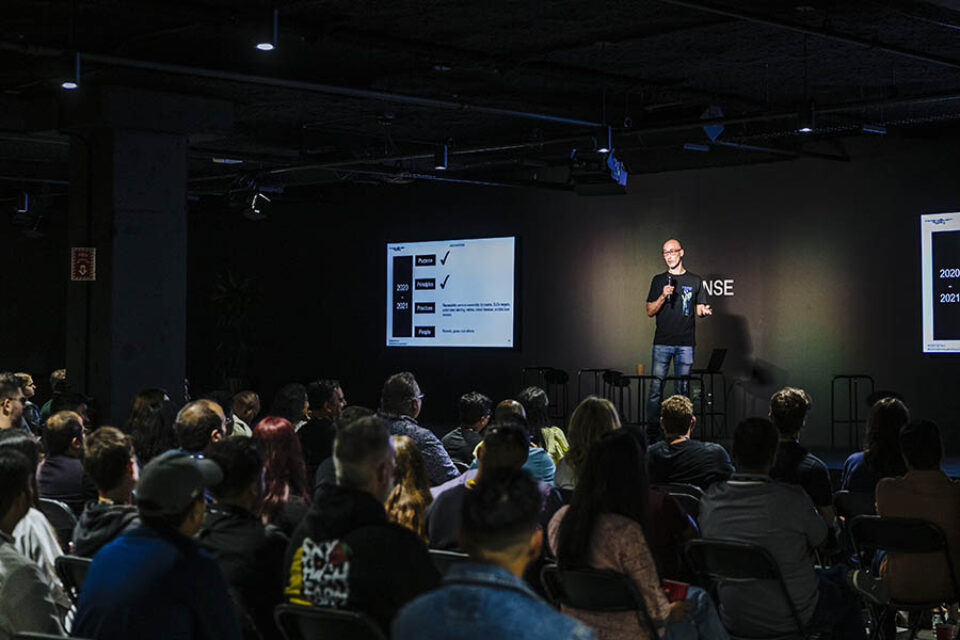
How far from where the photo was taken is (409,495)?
4473 millimetres

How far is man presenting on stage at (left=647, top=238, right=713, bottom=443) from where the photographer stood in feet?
42.1

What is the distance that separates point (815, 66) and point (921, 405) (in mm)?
4080

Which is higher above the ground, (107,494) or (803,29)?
(803,29)

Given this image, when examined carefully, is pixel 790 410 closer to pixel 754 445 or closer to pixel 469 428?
pixel 754 445

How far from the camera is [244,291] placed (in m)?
18.2

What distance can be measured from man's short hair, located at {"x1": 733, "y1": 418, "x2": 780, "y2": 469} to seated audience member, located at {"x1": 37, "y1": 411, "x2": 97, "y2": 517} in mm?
2862

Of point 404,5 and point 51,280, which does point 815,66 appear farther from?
point 51,280

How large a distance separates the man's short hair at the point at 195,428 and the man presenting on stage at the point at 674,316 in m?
7.94

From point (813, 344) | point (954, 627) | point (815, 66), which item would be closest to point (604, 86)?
point (815, 66)

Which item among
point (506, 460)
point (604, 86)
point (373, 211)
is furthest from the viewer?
point (373, 211)

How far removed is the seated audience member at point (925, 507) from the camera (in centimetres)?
471

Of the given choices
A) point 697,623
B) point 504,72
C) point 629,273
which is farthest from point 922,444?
point 629,273

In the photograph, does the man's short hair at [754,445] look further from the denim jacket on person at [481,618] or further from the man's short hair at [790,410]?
the denim jacket on person at [481,618]

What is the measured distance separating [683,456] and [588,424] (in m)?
0.93
